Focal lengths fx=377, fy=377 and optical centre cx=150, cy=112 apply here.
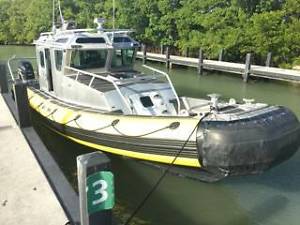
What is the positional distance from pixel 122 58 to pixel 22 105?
10.4 ft

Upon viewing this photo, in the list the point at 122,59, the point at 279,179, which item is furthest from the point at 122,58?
the point at 279,179

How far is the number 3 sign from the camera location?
3516mm

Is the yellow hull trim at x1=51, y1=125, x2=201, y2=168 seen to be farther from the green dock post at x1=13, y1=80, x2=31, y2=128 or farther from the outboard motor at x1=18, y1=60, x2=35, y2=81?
the outboard motor at x1=18, y1=60, x2=35, y2=81

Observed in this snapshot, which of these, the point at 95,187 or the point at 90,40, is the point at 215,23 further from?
the point at 95,187

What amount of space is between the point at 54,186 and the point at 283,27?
1851cm

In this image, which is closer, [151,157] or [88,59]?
[151,157]

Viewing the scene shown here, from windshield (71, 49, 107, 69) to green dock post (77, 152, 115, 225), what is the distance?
20.5 feet

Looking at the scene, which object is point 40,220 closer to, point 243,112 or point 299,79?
point 243,112

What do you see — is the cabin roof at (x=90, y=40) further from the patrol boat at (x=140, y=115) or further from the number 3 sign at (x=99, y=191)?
the number 3 sign at (x=99, y=191)

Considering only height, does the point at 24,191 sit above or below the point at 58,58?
below

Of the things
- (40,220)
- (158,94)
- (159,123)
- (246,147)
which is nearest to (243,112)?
(246,147)

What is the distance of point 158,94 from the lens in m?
8.47

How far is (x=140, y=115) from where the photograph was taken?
7324mm

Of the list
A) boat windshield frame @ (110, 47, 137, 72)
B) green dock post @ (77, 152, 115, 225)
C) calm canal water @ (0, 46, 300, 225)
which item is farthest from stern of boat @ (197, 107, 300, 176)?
boat windshield frame @ (110, 47, 137, 72)
